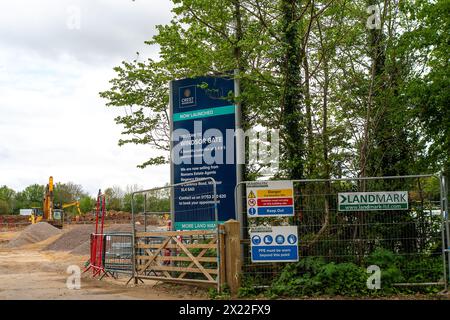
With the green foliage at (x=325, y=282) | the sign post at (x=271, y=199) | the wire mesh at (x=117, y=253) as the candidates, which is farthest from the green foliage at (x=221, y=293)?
the wire mesh at (x=117, y=253)

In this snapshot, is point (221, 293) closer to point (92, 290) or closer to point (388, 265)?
point (388, 265)

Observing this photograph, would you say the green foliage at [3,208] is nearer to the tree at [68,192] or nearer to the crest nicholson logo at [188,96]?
the tree at [68,192]

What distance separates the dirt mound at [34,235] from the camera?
48156mm

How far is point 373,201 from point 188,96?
5.97 metres

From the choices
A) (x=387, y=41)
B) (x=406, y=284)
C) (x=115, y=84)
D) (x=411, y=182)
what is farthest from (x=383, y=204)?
(x=115, y=84)

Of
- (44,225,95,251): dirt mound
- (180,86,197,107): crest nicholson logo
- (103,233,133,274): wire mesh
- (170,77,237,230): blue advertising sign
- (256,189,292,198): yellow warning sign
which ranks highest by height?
(180,86,197,107): crest nicholson logo

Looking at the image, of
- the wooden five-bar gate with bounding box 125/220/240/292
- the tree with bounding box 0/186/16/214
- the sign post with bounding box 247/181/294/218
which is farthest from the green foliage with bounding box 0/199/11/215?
the sign post with bounding box 247/181/294/218

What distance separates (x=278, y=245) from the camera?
40.3 ft

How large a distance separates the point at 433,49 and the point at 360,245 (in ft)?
20.2

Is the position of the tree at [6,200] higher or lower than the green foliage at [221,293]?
higher

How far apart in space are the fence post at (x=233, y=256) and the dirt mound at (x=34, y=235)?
38.9 meters

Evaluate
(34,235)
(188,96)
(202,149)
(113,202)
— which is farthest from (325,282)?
(113,202)

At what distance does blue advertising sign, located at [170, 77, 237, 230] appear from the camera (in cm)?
1451

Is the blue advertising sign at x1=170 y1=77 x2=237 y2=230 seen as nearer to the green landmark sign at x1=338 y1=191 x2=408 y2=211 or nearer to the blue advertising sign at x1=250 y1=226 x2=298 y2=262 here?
the blue advertising sign at x1=250 y1=226 x2=298 y2=262
